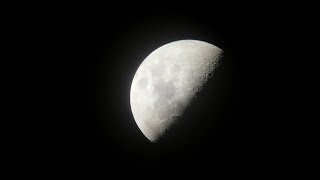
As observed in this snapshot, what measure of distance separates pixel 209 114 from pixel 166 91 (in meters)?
0.47

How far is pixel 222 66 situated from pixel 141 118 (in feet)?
3.25

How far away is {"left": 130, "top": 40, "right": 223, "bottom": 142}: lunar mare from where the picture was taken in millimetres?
2820

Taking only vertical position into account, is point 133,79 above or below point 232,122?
above

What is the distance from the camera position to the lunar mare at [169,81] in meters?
2.82

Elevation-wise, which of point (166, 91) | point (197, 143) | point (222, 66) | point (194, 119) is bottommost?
point (197, 143)

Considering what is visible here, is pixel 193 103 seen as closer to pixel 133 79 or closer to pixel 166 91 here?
pixel 166 91

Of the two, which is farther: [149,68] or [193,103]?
[149,68]

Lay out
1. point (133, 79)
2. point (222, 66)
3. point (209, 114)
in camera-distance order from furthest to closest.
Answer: point (133, 79)
point (222, 66)
point (209, 114)

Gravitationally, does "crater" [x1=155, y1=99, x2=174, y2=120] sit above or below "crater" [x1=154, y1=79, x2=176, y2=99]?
below

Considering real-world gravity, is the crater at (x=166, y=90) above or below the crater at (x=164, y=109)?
above

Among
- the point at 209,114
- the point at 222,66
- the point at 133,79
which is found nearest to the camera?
the point at 209,114

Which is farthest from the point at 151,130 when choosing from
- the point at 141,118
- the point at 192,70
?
the point at 192,70

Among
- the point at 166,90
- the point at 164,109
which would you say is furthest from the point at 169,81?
the point at 164,109

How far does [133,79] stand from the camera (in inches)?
128
